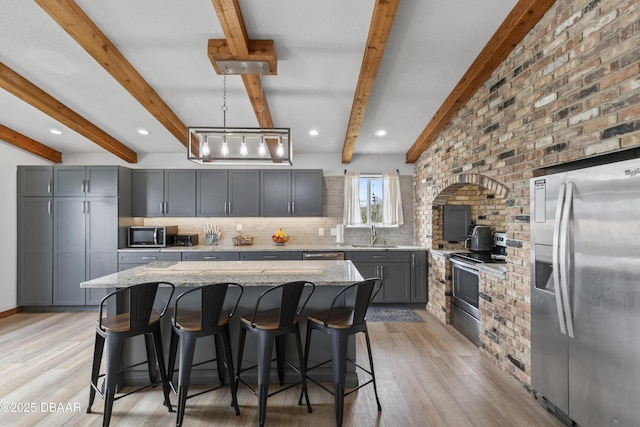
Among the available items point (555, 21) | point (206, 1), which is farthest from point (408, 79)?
point (206, 1)

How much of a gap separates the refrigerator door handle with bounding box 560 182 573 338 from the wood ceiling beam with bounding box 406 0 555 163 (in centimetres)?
137

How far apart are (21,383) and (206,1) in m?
3.45

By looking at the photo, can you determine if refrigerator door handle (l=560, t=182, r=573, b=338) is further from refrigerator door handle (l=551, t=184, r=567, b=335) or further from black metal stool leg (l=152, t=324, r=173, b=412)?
black metal stool leg (l=152, t=324, r=173, b=412)

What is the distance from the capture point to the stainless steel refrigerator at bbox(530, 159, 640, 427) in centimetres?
169

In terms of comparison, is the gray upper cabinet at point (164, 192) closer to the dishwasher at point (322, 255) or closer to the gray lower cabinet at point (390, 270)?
the dishwasher at point (322, 255)

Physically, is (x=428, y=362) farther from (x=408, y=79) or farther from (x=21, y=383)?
(x=21, y=383)

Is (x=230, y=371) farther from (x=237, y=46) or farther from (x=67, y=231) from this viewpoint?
(x=67, y=231)

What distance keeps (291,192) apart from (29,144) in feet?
12.7

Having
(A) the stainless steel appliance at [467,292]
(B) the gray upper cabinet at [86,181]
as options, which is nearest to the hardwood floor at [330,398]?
(A) the stainless steel appliance at [467,292]

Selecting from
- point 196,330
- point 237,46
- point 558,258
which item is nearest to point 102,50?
point 237,46

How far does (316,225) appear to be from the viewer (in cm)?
568

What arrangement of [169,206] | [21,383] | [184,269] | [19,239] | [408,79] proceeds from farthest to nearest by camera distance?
1. [169,206]
2. [19,239]
3. [408,79]
4. [184,269]
5. [21,383]

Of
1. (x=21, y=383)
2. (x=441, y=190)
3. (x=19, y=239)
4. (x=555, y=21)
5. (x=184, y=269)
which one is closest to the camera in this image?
(x=555, y=21)

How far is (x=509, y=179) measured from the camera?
9.33ft
